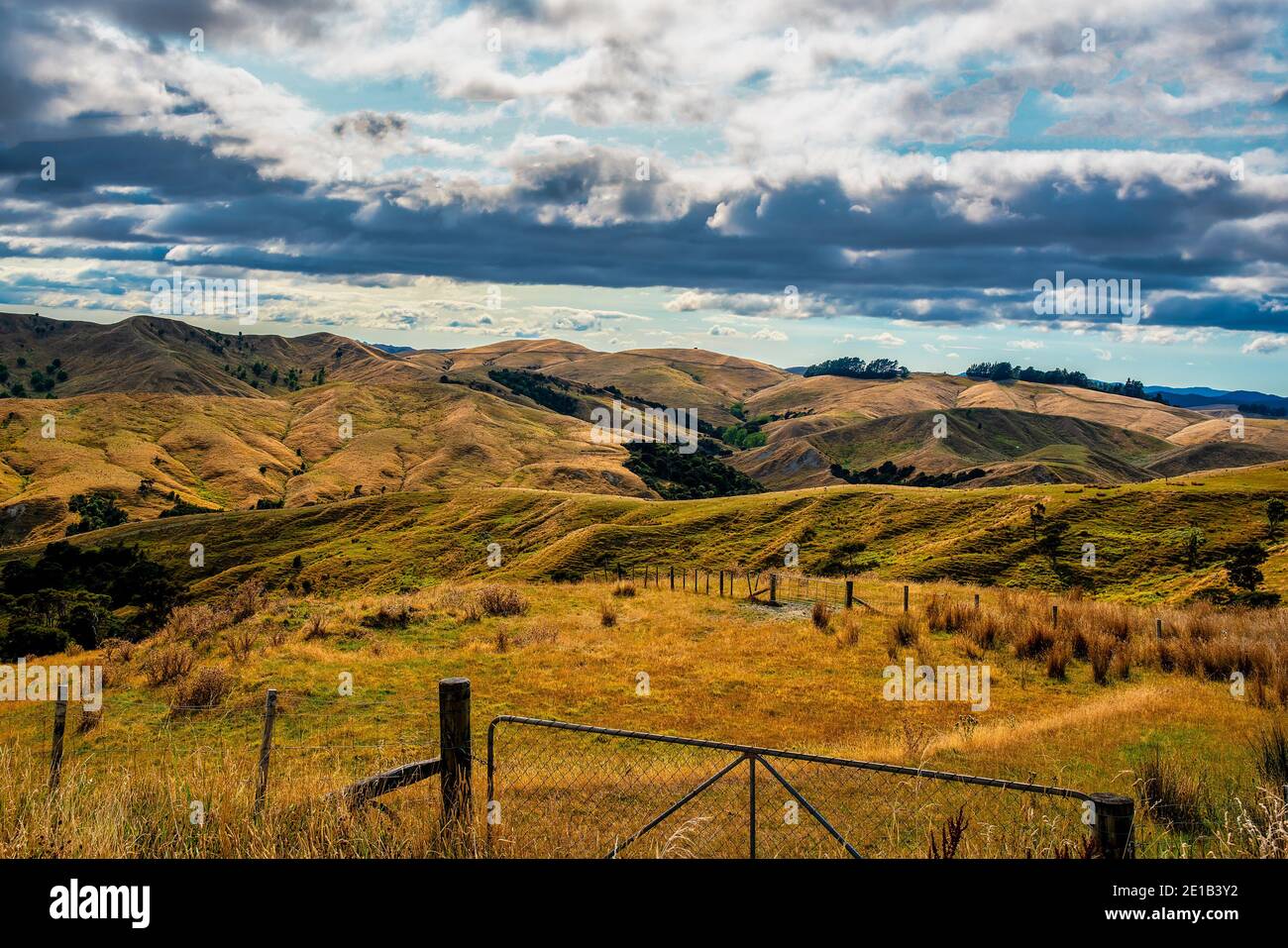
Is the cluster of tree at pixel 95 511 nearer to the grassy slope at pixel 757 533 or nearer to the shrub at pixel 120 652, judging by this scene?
the grassy slope at pixel 757 533

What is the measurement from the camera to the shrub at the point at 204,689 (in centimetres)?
1764

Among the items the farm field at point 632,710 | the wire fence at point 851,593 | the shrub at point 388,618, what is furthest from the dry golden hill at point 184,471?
the farm field at point 632,710

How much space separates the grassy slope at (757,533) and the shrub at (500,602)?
613 inches

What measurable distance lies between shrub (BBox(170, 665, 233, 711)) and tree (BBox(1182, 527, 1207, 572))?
46777mm

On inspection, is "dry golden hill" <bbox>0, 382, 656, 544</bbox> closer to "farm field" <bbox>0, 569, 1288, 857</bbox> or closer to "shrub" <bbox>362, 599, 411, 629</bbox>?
"shrub" <bbox>362, 599, 411, 629</bbox>

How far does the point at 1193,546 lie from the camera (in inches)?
1730

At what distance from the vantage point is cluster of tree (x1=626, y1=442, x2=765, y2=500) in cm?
16712

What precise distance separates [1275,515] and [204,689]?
54.5 meters

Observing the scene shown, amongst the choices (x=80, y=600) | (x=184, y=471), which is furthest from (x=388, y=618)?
(x=184, y=471)

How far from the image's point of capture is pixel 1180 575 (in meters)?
42.2

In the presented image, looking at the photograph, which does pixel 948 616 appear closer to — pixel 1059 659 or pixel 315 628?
pixel 1059 659
